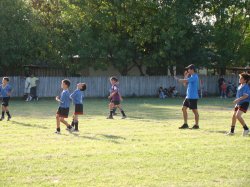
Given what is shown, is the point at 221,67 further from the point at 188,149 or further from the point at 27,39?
the point at 188,149

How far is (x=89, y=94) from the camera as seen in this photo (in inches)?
1508

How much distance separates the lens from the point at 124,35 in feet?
128

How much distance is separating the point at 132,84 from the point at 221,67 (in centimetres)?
765

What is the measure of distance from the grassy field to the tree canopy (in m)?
20.7

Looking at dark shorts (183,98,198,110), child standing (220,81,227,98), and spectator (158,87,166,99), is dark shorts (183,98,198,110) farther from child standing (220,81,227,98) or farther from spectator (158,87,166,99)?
child standing (220,81,227,98)

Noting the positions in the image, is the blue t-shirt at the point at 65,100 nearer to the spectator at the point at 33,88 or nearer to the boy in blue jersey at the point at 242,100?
the boy in blue jersey at the point at 242,100

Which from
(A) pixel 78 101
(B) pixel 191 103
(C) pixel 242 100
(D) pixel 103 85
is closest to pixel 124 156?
(C) pixel 242 100

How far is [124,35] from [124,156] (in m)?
29.4

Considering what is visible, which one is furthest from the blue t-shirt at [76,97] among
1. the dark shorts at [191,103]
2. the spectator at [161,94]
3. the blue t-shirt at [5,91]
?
the spectator at [161,94]

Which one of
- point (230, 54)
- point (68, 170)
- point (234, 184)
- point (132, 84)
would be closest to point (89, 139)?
point (68, 170)

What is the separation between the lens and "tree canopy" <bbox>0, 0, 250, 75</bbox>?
36188 mm

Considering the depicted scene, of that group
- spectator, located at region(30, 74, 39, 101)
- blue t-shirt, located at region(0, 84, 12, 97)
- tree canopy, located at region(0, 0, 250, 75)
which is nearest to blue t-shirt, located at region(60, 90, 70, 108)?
blue t-shirt, located at region(0, 84, 12, 97)

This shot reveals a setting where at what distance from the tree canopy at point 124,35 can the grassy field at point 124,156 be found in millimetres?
20696

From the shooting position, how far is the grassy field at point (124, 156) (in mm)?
8195
